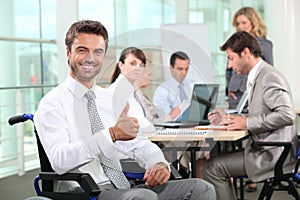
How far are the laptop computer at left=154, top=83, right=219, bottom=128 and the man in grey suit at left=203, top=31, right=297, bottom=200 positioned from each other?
36 centimetres

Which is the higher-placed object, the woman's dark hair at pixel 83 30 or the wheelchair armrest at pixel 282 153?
the woman's dark hair at pixel 83 30

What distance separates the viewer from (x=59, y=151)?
1.90m

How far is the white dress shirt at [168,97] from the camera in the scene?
371 centimetres

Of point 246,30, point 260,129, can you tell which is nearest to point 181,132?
point 260,129

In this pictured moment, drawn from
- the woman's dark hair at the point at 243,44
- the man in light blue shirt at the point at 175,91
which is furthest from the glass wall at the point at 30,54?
the woman's dark hair at the point at 243,44

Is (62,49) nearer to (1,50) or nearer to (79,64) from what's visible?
(1,50)

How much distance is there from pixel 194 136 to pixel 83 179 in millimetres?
969

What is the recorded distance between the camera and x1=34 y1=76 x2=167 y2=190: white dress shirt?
1.90 metres

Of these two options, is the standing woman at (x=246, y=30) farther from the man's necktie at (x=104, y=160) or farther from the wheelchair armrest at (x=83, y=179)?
the wheelchair armrest at (x=83, y=179)

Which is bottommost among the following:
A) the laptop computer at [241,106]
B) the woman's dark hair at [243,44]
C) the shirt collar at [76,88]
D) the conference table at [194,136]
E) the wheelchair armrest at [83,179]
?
the wheelchair armrest at [83,179]

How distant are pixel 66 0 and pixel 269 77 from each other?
2.20 m

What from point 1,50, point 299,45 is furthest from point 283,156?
point 299,45

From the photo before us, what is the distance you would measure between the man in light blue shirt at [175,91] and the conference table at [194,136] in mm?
691

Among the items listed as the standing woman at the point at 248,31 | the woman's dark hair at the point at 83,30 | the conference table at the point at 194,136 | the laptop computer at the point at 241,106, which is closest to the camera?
the woman's dark hair at the point at 83,30
